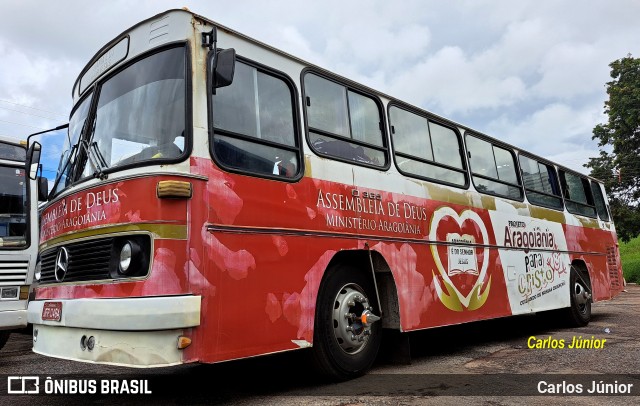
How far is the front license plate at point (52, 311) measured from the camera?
12.9 ft

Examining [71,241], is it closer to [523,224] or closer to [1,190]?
[1,190]

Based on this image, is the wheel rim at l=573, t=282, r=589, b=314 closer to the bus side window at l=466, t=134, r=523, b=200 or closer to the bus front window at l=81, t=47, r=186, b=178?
the bus side window at l=466, t=134, r=523, b=200

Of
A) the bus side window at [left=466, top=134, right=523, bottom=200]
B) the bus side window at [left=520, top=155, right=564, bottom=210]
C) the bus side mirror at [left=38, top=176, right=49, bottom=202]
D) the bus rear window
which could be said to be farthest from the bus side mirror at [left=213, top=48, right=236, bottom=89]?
the bus rear window

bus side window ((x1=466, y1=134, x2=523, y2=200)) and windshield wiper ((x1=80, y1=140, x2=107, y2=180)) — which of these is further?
bus side window ((x1=466, y1=134, x2=523, y2=200))

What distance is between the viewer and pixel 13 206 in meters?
7.36

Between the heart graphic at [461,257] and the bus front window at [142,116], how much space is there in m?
3.26

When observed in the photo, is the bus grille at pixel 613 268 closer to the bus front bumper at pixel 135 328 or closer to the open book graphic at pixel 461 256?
the open book graphic at pixel 461 256

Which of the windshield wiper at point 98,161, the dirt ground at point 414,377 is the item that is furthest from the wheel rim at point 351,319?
the windshield wiper at point 98,161

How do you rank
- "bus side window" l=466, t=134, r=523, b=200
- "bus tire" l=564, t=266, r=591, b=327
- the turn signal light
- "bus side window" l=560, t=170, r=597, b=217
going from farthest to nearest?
"bus side window" l=560, t=170, r=597, b=217 < "bus tire" l=564, t=266, r=591, b=327 < "bus side window" l=466, t=134, r=523, b=200 < the turn signal light

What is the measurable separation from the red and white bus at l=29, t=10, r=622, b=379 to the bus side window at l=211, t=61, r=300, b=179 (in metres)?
0.01

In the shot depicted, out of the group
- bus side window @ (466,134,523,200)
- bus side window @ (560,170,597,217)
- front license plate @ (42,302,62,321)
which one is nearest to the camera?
front license plate @ (42,302,62,321)

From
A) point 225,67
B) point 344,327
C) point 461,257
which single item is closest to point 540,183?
point 461,257

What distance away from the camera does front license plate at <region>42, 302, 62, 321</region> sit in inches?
154

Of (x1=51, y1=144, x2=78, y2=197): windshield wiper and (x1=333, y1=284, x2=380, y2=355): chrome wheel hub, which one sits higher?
(x1=51, y1=144, x2=78, y2=197): windshield wiper
